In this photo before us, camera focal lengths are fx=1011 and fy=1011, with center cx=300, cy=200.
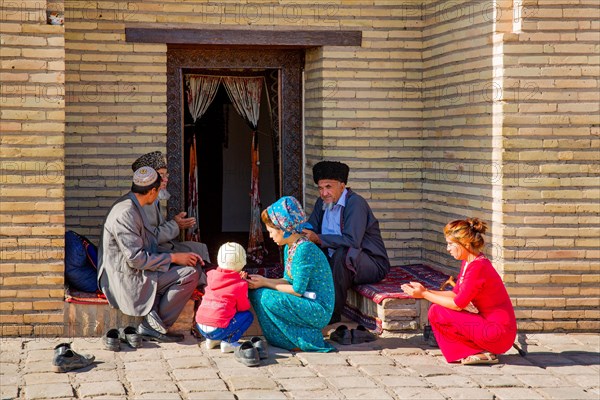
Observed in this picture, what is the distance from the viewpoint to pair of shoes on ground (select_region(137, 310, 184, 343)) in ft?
25.8

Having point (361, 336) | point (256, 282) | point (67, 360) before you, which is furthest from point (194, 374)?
point (361, 336)

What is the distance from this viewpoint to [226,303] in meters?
7.48

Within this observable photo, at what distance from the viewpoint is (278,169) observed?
10469mm

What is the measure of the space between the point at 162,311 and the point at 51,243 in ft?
3.44

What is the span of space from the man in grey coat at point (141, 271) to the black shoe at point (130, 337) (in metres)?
0.08

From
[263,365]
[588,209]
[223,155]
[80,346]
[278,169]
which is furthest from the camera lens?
[223,155]

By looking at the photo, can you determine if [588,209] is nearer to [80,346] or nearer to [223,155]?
[80,346]

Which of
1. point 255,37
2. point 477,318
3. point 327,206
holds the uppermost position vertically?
point 255,37

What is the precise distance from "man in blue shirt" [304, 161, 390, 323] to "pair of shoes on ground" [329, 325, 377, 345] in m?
0.58

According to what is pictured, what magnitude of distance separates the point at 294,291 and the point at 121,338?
55.6 inches

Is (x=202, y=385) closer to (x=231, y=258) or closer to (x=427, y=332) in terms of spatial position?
(x=231, y=258)

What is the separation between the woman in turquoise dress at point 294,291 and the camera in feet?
24.6


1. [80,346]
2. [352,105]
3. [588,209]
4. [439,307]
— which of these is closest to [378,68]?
[352,105]

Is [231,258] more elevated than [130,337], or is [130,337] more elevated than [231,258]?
[231,258]
